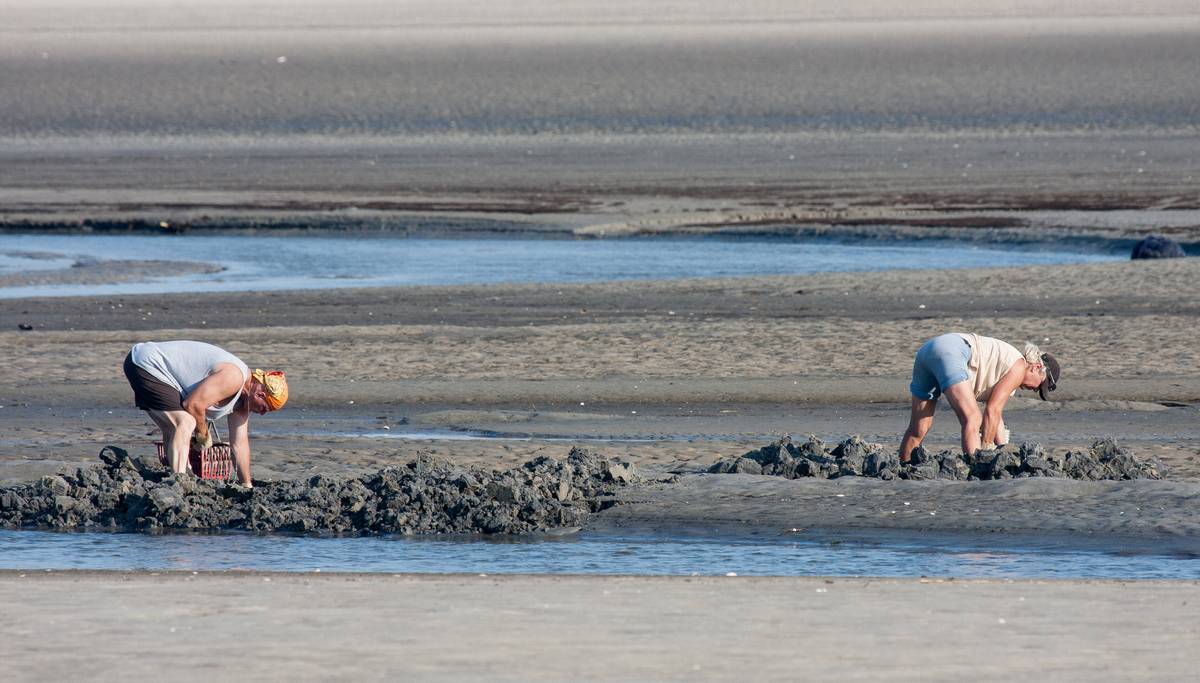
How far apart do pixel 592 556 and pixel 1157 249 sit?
12.4 meters

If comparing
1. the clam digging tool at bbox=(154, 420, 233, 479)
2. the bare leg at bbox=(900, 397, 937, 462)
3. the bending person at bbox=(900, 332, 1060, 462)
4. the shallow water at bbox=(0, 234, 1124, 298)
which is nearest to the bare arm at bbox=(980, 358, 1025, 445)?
the bending person at bbox=(900, 332, 1060, 462)

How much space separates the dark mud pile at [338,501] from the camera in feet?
30.3

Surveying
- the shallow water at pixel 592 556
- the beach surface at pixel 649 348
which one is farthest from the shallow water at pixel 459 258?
the shallow water at pixel 592 556

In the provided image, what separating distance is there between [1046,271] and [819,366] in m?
5.49

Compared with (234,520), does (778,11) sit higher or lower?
higher

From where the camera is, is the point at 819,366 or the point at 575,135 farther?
the point at 575,135

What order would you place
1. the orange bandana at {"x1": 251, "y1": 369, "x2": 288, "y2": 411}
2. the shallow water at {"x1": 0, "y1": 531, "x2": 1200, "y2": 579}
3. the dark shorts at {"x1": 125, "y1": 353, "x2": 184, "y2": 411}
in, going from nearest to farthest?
the shallow water at {"x1": 0, "y1": 531, "x2": 1200, "y2": 579}, the orange bandana at {"x1": 251, "y1": 369, "x2": 288, "y2": 411}, the dark shorts at {"x1": 125, "y1": 353, "x2": 184, "y2": 411}

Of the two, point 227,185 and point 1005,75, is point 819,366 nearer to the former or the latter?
point 227,185

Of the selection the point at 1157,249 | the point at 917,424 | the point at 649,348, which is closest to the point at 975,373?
the point at 917,424

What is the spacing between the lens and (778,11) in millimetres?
105062

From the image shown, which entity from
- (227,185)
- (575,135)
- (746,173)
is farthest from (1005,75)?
(227,185)

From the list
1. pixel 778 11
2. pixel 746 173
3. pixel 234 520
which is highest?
pixel 778 11

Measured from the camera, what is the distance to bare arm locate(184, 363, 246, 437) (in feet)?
28.4

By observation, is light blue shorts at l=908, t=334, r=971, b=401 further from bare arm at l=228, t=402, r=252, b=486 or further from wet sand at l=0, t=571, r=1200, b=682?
bare arm at l=228, t=402, r=252, b=486
